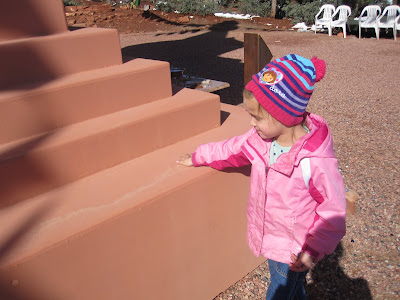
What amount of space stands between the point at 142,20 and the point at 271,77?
12.8 m

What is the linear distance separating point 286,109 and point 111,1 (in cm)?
1832

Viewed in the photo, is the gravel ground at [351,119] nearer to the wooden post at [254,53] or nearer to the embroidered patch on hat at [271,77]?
the wooden post at [254,53]

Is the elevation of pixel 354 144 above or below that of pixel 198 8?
below

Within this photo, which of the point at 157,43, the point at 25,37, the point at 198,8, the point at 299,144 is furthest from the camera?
the point at 198,8

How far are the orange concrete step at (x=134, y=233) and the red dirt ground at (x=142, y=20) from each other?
11.1m

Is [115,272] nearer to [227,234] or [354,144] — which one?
[227,234]

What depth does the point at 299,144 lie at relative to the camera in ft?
4.53

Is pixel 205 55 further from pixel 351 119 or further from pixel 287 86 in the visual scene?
pixel 287 86

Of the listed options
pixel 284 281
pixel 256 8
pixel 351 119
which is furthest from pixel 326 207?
pixel 256 8

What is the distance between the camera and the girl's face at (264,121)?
4.62ft

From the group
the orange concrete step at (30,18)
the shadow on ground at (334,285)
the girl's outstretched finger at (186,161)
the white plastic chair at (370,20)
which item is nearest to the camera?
the girl's outstretched finger at (186,161)

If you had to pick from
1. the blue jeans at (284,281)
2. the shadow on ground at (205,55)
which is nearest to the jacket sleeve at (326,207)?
the blue jeans at (284,281)

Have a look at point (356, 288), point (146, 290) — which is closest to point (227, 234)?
point (146, 290)

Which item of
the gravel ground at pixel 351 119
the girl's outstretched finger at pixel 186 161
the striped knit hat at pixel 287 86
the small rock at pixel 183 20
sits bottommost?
the gravel ground at pixel 351 119
